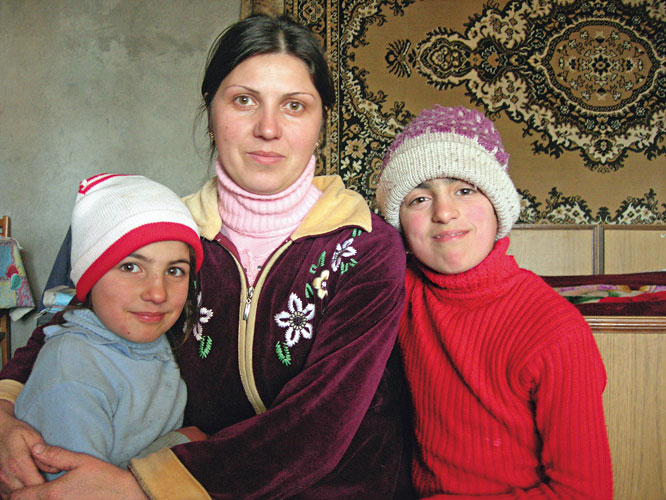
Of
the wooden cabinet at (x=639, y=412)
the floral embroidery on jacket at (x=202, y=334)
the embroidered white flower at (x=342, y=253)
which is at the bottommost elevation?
the wooden cabinet at (x=639, y=412)

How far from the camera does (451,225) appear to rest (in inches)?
43.0

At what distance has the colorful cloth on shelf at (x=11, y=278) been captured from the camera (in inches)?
138

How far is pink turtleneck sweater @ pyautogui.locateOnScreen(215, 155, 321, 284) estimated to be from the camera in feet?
3.75

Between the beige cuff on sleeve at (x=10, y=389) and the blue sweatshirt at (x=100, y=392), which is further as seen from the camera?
the beige cuff on sleeve at (x=10, y=389)

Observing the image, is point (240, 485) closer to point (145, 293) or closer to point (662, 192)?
point (145, 293)

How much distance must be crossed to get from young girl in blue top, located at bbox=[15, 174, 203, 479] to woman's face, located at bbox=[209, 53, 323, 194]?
0.19 m

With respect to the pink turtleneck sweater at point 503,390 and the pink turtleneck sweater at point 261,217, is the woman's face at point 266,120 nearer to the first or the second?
the pink turtleneck sweater at point 261,217

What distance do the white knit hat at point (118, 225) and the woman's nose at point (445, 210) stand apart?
54 cm

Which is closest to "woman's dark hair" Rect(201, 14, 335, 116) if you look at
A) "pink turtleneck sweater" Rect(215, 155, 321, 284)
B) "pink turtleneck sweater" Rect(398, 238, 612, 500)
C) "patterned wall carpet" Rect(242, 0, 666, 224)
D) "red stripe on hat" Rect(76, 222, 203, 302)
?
"pink turtleneck sweater" Rect(215, 155, 321, 284)

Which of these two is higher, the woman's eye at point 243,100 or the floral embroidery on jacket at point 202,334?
the woman's eye at point 243,100

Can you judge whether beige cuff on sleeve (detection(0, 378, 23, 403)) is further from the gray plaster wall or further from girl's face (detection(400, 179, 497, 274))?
the gray plaster wall

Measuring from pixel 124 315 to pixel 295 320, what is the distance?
1.19ft

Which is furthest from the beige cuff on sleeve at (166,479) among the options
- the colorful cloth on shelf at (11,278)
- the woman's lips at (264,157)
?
the colorful cloth on shelf at (11,278)

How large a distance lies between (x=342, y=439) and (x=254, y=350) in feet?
0.90
